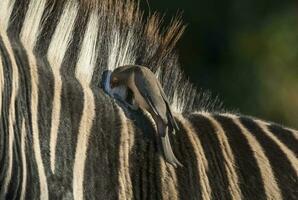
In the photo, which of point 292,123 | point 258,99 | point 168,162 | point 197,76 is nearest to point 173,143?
point 168,162

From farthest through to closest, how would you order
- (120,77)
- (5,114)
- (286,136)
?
(286,136) → (120,77) → (5,114)

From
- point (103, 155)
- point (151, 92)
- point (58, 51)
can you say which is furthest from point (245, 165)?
point (58, 51)

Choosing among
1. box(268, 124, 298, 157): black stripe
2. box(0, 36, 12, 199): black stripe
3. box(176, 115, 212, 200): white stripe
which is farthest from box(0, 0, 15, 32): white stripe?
box(268, 124, 298, 157): black stripe

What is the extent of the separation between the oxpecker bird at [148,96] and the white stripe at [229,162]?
19 centimetres

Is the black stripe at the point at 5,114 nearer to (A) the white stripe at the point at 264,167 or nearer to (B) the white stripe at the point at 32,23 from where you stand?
(B) the white stripe at the point at 32,23

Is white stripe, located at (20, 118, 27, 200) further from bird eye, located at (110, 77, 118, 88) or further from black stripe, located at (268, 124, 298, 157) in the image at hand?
black stripe, located at (268, 124, 298, 157)

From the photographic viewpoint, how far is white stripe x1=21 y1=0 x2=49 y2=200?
10.2ft

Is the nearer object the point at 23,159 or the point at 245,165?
the point at 23,159

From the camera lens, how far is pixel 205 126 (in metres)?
3.59

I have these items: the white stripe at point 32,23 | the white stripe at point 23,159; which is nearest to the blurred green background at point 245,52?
the white stripe at point 32,23

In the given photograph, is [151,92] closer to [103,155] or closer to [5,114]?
[103,155]

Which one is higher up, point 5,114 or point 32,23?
point 32,23

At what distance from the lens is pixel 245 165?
3.50 m

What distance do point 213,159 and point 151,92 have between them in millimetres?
330
